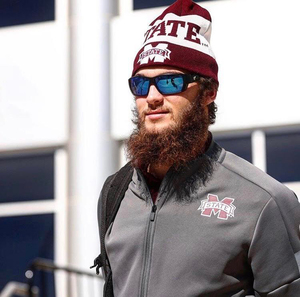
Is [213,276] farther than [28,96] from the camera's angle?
No

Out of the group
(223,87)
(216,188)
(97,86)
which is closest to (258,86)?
(223,87)

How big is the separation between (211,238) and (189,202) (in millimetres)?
192

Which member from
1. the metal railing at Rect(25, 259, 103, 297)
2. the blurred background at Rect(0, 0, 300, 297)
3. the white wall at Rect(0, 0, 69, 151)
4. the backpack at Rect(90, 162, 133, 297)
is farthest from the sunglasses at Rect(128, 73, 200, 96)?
the white wall at Rect(0, 0, 69, 151)

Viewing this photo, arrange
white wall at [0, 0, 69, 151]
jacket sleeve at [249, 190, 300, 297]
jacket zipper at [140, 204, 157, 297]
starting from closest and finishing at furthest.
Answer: jacket sleeve at [249, 190, 300, 297] < jacket zipper at [140, 204, 157, 297] < white wall at [0, 0, 69, 151]

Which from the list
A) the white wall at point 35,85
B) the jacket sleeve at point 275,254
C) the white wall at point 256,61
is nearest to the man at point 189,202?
the jacket sleeve at point 275,254

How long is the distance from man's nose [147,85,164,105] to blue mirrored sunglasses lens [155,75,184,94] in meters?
0.02

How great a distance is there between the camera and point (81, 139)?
25.7 ft

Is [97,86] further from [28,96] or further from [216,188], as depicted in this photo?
[216,188]

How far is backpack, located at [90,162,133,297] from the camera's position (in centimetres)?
312

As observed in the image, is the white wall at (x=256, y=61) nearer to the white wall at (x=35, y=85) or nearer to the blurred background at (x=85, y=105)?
the blurred background at (x=85, y=105)

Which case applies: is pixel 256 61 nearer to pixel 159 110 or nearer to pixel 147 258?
pixel 159 110

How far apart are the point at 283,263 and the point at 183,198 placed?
44cm

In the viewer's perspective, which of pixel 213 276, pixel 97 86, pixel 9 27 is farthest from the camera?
pixel 9 27

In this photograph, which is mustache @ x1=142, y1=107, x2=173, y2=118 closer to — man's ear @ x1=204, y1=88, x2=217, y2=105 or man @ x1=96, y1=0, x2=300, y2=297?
man @ x1=96, y1=0, x2=300, y2=297
